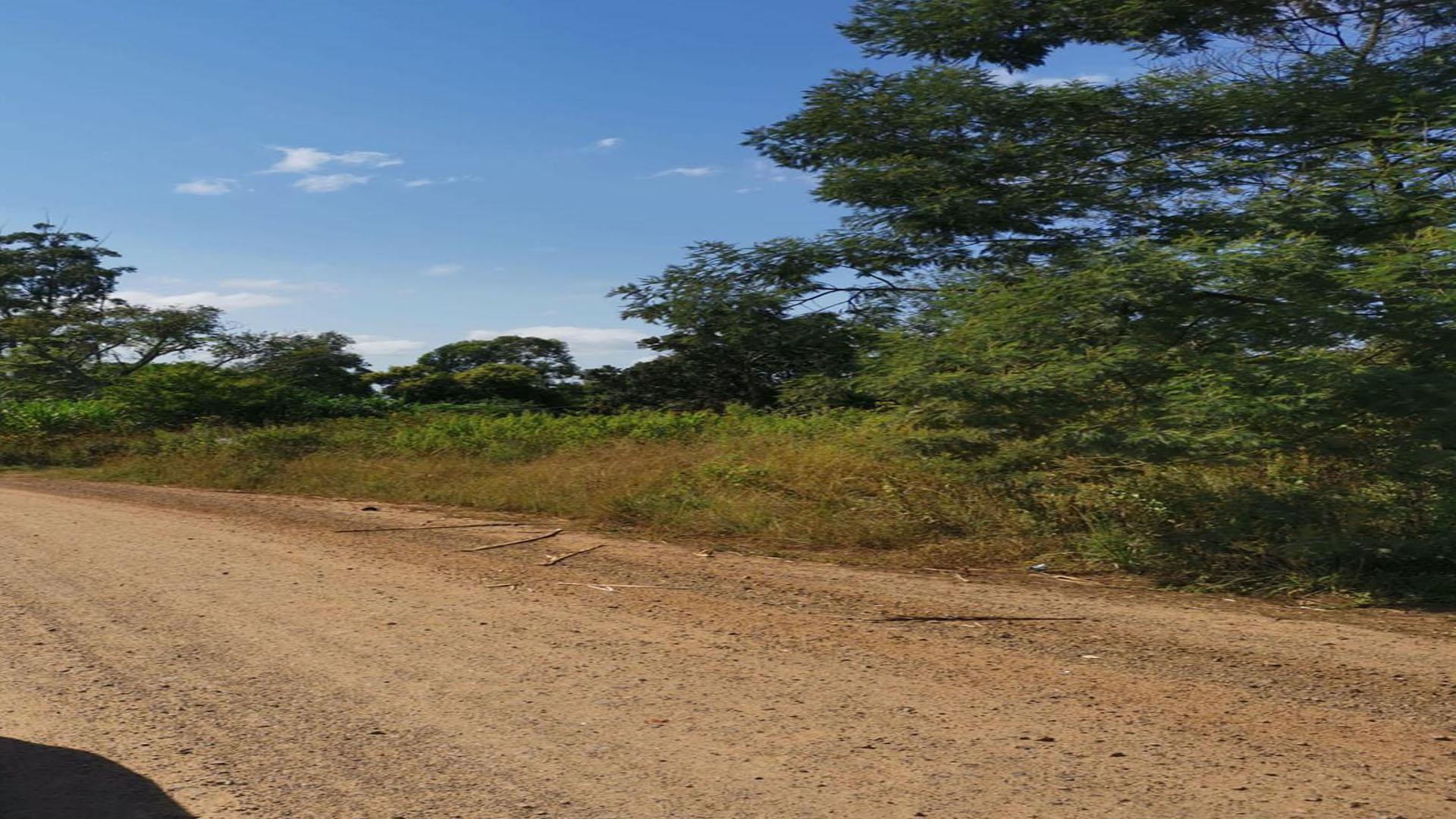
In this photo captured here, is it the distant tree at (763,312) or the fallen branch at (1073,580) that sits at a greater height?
the distant tree at (763,312)

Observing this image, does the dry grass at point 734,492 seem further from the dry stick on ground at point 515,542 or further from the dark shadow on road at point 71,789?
the dark shadow on road at point 71,789

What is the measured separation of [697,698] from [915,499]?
20.1 feet

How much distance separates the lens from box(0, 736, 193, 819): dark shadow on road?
12.8 ft

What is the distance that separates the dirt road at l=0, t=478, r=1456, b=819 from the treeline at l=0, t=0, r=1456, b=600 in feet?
4.68

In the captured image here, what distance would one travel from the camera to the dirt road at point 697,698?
405 cm

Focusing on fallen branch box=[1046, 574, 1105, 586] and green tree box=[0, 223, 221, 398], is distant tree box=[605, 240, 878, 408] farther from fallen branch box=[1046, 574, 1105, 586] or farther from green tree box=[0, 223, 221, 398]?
green tree box=[0, 223, 221, 398]

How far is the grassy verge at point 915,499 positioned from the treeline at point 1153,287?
1.6 inches

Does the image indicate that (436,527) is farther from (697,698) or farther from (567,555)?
(697,698)

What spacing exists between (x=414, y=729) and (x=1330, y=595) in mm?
Result: 6441

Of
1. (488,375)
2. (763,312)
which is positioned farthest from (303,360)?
(763,312)

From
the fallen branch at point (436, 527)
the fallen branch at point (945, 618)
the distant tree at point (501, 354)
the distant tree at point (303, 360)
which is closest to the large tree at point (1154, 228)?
the fallen branch at point (945, 618)

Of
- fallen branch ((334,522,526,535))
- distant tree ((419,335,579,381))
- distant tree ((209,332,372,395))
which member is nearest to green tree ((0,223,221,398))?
distant tree ((209,332,372,395))

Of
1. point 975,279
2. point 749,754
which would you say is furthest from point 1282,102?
point 749,754

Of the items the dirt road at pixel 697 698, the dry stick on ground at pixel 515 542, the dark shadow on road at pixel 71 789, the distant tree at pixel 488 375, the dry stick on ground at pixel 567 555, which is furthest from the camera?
the distant tree at pixel 488 375
